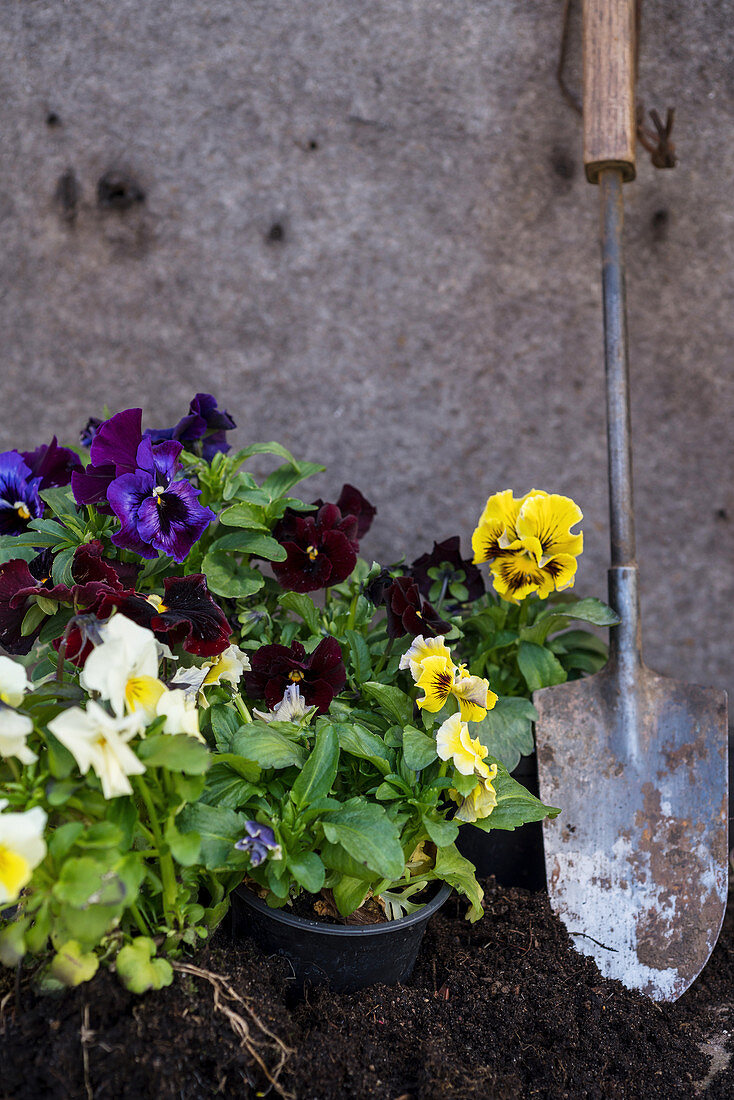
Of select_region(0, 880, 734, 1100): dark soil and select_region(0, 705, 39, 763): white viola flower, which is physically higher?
select_region(0, 705, 39, 763): white viola flower

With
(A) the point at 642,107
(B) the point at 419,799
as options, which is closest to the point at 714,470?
(A) the point at 642,107

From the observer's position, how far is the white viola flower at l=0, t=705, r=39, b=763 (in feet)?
3.08

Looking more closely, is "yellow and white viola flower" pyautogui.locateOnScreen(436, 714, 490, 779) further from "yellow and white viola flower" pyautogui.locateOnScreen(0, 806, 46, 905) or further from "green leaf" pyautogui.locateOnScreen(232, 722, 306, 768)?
"yellow and white viola flower" pyautogui.locateOnScreen(0, 806, 46, 905)

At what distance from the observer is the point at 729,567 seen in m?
2.27

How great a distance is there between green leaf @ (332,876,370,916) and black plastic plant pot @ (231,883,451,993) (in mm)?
26

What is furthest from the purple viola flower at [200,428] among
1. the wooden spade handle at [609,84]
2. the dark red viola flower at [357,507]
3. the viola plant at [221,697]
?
the wooden spade handle at [609,84]

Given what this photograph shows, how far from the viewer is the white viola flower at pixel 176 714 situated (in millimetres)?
1005

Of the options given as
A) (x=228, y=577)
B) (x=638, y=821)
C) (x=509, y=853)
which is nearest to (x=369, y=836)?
(x=228, y=577)

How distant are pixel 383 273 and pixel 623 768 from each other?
1453 mm

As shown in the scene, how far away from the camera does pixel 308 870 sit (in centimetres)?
109

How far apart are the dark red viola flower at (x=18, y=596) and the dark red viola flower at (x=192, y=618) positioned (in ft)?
0.50

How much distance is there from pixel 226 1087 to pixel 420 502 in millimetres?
1545

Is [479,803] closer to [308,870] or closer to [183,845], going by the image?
[308,870]

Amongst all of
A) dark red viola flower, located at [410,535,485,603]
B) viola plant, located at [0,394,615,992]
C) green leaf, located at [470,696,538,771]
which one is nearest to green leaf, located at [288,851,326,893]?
viola plant, located at [0,394,615,992]
